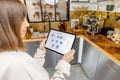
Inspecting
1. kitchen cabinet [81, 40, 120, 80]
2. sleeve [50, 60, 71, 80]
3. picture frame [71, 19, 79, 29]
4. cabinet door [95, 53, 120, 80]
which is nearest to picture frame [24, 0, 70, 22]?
picture frame [71, 19, 79, 29]

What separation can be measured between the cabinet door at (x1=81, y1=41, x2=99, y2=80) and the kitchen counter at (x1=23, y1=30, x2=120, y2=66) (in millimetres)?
85

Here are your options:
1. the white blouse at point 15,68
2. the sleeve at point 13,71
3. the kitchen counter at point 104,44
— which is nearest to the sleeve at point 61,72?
the white blouse at point 15,68

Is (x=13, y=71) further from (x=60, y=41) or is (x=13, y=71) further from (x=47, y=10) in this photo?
(x=47, y=10)

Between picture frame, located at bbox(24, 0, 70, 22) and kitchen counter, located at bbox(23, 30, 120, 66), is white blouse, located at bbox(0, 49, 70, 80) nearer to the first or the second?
kitchen counter, located at bbox(23, 30, 120, 66)

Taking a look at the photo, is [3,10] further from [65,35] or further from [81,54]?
[81,54]

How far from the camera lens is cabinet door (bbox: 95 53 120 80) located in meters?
1.37

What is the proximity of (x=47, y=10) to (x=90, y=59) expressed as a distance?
1141mm

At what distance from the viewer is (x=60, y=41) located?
1563 millimetres

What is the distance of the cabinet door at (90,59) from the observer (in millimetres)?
1816

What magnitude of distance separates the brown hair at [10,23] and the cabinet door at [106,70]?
1.10m

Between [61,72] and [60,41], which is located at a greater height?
[60,41]

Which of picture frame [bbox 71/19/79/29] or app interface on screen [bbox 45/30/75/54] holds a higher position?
picture frame [bbox 71/19/79/29]

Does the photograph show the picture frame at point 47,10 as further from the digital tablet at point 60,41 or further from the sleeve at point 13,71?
the sleeve at point 13,71

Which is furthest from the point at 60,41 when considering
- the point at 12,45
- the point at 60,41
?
the point at 12,45
